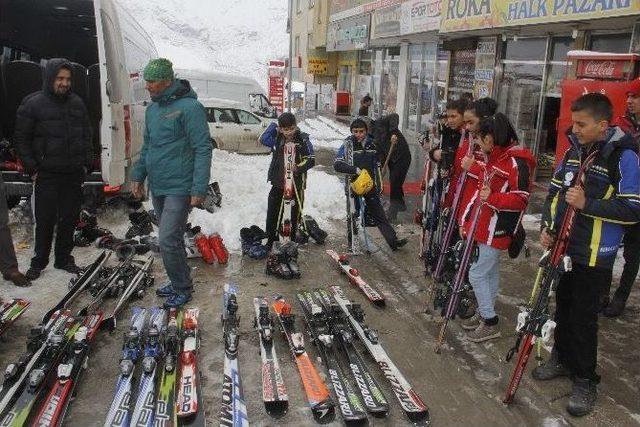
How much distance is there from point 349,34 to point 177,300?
795 inches

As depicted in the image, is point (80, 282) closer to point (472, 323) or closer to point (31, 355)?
point (31, 355)

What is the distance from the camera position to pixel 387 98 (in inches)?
853

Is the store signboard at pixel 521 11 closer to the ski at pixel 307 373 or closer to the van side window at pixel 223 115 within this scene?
the ski at pixel 307 373

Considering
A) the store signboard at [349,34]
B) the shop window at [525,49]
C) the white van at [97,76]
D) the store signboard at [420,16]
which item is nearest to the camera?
the white van at [97,76]

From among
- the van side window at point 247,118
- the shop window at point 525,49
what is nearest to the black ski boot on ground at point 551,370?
the shop window at point 525,49

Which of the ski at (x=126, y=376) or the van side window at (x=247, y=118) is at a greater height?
the van side window at (x=247, y=118)

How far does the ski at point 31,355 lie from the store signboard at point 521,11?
7836 mm

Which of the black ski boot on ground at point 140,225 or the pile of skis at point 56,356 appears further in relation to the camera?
the black ski boot on ground at point 140,225

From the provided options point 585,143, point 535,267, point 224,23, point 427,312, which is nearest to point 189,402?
point 427,312

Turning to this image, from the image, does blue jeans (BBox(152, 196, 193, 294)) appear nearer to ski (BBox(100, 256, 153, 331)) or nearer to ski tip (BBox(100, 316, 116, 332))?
ski (BBox(100, 256, 153, 331))

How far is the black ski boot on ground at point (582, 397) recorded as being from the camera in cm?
344

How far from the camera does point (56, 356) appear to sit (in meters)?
3.70

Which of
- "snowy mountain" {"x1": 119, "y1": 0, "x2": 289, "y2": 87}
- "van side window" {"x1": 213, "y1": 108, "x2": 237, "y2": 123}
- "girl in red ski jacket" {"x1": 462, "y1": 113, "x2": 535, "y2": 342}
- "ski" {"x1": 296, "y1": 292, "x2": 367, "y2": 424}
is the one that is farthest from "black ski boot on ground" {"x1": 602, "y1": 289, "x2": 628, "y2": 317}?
"snowy mountain" {"x1": 119, "y1": 0, "x2": 289, "y2": 87}

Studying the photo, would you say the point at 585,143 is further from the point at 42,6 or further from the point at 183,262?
the point at 42,6
